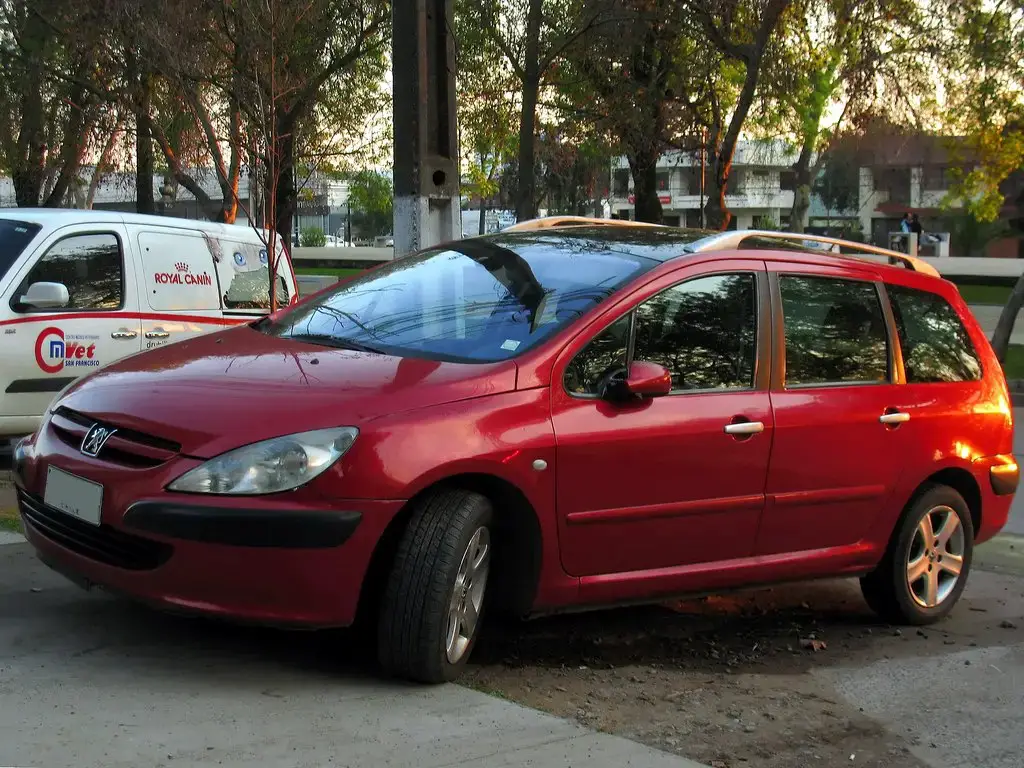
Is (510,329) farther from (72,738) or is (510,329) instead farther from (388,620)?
(72,738)

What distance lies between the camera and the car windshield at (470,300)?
4.76 m

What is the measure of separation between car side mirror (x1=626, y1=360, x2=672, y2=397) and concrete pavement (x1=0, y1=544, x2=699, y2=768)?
3.90 feet

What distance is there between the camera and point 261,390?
4.27 m

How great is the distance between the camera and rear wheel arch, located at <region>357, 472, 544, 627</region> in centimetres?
424

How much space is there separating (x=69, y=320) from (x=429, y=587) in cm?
539

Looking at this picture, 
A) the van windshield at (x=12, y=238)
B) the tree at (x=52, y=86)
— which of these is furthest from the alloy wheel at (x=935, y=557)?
the tree at (x=52, y=86)

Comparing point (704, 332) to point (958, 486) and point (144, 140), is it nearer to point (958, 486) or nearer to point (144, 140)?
point (958, 486)

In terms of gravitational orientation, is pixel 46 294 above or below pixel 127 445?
above

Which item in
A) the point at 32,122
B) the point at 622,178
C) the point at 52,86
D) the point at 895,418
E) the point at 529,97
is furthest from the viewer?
the point at 622,178

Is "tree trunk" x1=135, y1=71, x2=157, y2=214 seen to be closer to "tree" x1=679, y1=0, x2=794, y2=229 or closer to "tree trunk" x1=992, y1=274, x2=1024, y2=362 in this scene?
"tree" x1=679, y1=0, x2=794, y2=229

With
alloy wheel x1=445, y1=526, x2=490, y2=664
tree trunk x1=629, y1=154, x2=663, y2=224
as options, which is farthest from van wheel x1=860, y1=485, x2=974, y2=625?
tree trunk x1=629, y1=154, x2=663, y2=224

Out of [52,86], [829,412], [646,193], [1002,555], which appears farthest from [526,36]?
[829,412]

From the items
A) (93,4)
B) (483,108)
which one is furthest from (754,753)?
(483,108)

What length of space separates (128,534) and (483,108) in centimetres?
2209
